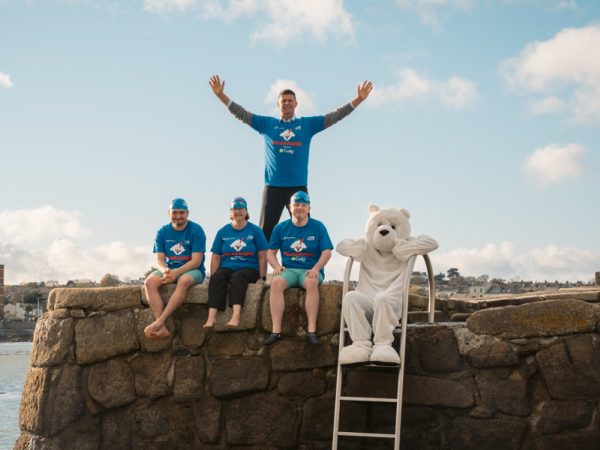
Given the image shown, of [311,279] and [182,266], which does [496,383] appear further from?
[182,266]

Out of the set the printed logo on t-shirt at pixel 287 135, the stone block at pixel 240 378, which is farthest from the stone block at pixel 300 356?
the printed logo on t-shirt at pixel 287 135

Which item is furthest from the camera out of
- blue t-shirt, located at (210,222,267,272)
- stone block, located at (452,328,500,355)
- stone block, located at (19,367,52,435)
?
blue t-shirt, located at (210,222,267,272)

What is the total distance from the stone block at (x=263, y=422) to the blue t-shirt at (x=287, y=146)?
6.59ft

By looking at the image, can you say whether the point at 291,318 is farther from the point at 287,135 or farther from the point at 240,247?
the point at 287,135

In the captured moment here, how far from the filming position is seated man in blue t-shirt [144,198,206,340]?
448cm

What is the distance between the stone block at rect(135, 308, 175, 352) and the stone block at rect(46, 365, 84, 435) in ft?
1.90

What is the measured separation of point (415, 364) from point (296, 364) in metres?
0.95

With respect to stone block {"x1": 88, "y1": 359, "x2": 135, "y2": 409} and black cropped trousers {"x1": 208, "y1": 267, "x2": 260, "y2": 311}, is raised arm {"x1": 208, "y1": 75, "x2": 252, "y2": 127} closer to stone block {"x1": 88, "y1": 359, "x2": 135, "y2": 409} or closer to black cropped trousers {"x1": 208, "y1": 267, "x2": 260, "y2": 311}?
black cropped trousers {"x1": 208, "y1": 267, "x2": 260, "y2": 311}

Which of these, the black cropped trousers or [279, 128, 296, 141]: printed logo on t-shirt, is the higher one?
[279, 128, 296, 141]: printed logo on t-shirt

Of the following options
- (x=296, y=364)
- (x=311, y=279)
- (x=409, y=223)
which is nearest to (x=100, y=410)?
(x=296, y=364)

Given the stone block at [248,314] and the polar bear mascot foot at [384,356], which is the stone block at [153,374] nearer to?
the stone block at [248,314]

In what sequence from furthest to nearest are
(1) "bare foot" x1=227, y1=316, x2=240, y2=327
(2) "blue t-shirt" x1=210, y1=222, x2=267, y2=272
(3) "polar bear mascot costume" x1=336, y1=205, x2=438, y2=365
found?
(2) "blue t-shirt" x1=210, y1=222, x2=267, y2=272 → (1) "bare foot" x1=227, y1=316, x2=240, y2=327 → (3) "polar bear mascot costume" x1=336, y1=205, x2=438, y2=365

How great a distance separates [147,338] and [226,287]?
79cm

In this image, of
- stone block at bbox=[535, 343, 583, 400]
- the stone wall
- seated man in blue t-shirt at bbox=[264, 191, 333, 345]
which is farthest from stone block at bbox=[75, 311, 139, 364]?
stone block at bbox=[535, 343, 583, 400]
